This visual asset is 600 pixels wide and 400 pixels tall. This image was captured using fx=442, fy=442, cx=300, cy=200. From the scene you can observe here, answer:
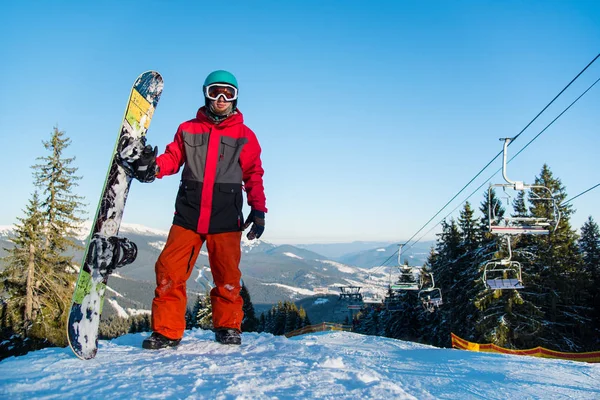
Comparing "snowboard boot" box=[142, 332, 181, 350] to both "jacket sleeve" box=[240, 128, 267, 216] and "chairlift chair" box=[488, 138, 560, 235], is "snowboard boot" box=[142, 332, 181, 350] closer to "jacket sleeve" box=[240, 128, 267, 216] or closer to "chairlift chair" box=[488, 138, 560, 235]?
"jacket sleeve" box=[240, 128, 267, 216]

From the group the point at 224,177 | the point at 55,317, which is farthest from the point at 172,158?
the point at 55,317

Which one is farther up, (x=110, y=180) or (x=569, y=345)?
(x=110, y=180)

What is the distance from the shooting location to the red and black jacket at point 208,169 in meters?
4.24

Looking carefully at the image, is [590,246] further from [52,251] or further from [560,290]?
[52,251]

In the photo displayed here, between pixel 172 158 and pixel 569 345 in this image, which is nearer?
pixel 172 158

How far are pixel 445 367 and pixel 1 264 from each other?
21361mm

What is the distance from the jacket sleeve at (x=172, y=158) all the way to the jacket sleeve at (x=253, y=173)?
61 cm

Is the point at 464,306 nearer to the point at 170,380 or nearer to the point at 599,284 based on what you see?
the point at 599,284

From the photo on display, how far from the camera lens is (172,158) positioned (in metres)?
4.38

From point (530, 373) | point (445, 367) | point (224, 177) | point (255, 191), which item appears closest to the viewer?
point (530, 373)

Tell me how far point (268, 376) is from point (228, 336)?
1577 mm

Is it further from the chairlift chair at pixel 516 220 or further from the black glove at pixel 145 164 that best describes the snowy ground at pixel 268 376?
the chairlift chair at pixel 516 220

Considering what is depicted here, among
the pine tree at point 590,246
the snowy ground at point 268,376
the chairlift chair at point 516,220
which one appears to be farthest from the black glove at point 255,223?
the pine tree at point 590,246

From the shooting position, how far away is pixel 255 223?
15.3ft
